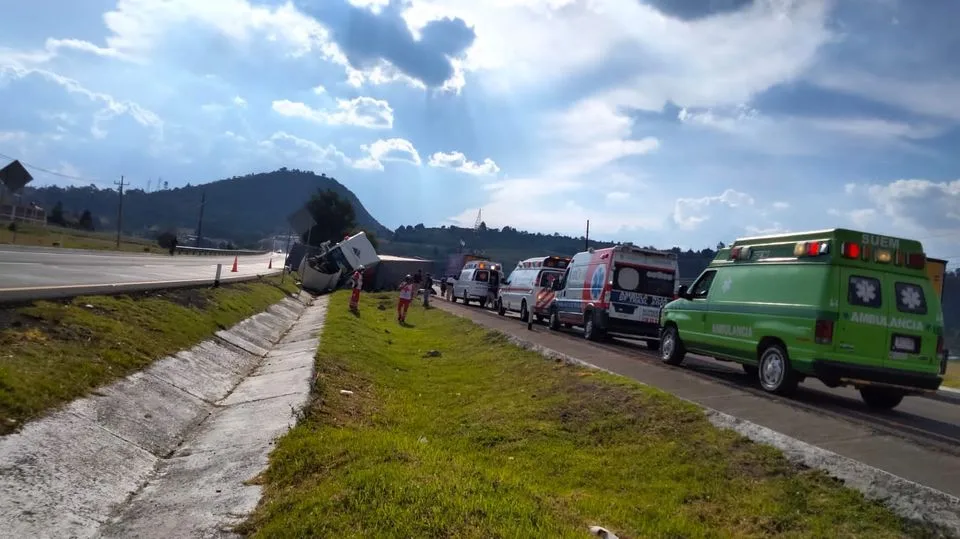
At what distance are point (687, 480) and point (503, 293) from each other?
2614cm

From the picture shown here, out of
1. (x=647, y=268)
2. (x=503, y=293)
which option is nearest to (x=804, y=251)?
(x=647, y=268)

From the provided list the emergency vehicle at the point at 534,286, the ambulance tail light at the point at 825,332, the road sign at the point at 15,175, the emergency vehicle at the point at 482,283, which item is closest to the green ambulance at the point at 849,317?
the ambulance tail light at the point at 825,332

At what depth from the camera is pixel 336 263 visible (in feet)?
139

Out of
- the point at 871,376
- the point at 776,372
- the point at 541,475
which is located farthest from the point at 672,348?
the point at 541,475

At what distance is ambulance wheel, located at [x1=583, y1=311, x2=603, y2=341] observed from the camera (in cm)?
2030

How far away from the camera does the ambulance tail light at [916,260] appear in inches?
417

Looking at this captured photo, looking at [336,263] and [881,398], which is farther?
[336,263]

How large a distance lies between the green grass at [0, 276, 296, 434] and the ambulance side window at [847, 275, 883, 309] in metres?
9.32

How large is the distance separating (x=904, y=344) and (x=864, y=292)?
0.89 m

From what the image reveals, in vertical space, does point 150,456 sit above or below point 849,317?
below

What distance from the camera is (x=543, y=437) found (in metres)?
8.19

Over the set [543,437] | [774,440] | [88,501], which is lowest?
[88,501]

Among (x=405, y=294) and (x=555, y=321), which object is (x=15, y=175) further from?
(x=555, y=321)

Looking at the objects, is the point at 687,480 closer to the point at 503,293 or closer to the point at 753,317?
the point at 753,317
